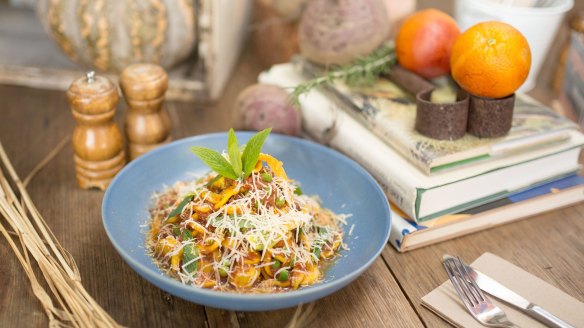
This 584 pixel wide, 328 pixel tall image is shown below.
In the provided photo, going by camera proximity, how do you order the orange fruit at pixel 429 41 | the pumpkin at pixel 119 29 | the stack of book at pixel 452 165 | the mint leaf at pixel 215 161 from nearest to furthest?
the mint leaf at pixel 215 161
the stack of book at pixel 452 165
the orange fruit at pixel 429 41
the pumpkin at pixel 119 29

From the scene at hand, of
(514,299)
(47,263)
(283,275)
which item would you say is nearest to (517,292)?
(514,299)

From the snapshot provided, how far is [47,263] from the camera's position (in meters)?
0.73

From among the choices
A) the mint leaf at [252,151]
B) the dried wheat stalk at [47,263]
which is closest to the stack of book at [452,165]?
the mint leaf at [252,151]

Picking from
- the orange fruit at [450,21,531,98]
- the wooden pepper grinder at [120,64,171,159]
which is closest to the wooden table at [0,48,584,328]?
the wooden pepper grinder at [120,64,171,159]

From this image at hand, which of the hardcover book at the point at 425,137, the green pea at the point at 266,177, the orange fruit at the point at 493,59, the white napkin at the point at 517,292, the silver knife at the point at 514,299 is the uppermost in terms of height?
the orange fruit at the point at 493,59

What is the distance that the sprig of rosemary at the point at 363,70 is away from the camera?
104cm

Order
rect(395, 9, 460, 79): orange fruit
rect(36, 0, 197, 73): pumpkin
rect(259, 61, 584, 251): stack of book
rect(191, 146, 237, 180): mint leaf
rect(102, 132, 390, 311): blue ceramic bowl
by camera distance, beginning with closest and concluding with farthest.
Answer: rect(102, 132, 390, 311): blue ceramic bowl
rect(191, 146, 237, 180): mint leaf
rect(259, 61, 584, 251): stack of book
rect(395, 9, 460, 79): orange fruit
rect(36, 0, 197, 73): pumpkin

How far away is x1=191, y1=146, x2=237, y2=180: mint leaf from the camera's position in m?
0.76

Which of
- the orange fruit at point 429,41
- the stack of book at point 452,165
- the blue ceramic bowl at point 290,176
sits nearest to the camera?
the blue ceramic bowl at point 290,176

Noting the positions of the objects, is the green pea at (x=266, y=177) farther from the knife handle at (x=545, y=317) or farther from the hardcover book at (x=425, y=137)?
the knife handle at (x=545, y=317)

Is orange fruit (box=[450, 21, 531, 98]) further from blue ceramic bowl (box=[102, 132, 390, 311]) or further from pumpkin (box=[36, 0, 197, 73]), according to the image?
pumpkin (box=[36, 0, 197, 73])

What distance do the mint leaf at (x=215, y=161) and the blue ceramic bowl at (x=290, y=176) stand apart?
0.14 meters

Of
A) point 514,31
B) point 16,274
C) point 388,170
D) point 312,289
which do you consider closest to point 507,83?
point 514,31

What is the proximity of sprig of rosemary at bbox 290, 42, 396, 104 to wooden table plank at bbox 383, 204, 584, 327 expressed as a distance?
0.33m
